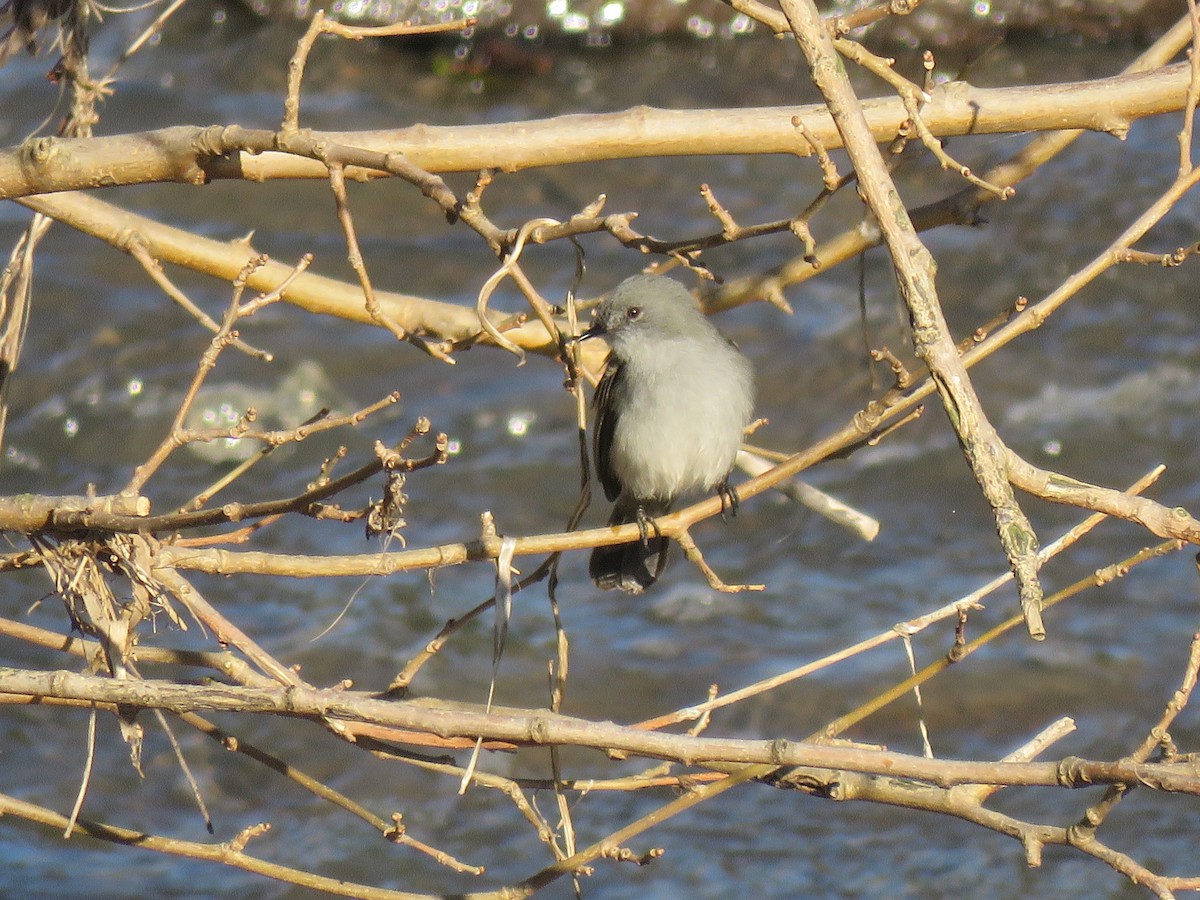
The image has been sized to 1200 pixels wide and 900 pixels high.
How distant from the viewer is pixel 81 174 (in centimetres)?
308

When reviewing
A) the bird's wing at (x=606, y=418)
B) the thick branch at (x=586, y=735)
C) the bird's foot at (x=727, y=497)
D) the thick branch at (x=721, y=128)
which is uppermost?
the bird's wing at (x=606, y=418)

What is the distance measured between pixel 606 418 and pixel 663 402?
0.43m

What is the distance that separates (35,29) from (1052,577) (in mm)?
5930

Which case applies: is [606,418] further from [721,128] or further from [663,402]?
[721,128]

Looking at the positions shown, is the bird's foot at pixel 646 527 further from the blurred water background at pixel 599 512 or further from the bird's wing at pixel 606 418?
the blurred water background at pixel 599 512

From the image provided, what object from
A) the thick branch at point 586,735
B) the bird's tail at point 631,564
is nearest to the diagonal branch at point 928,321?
the thick branch at point 586,735

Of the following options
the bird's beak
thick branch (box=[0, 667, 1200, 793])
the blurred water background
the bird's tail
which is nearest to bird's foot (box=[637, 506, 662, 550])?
the bird's tail

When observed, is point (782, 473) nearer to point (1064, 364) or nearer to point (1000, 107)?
point (1000, 107)

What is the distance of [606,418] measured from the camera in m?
5.66

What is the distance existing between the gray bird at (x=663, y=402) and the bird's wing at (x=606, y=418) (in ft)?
0.15

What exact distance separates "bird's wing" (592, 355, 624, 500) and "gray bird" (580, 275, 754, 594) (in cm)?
5

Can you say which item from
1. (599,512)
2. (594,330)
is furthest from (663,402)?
(599,512)

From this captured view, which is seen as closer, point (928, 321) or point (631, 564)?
point (928, 321)

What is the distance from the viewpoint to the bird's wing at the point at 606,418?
18.3 feet
